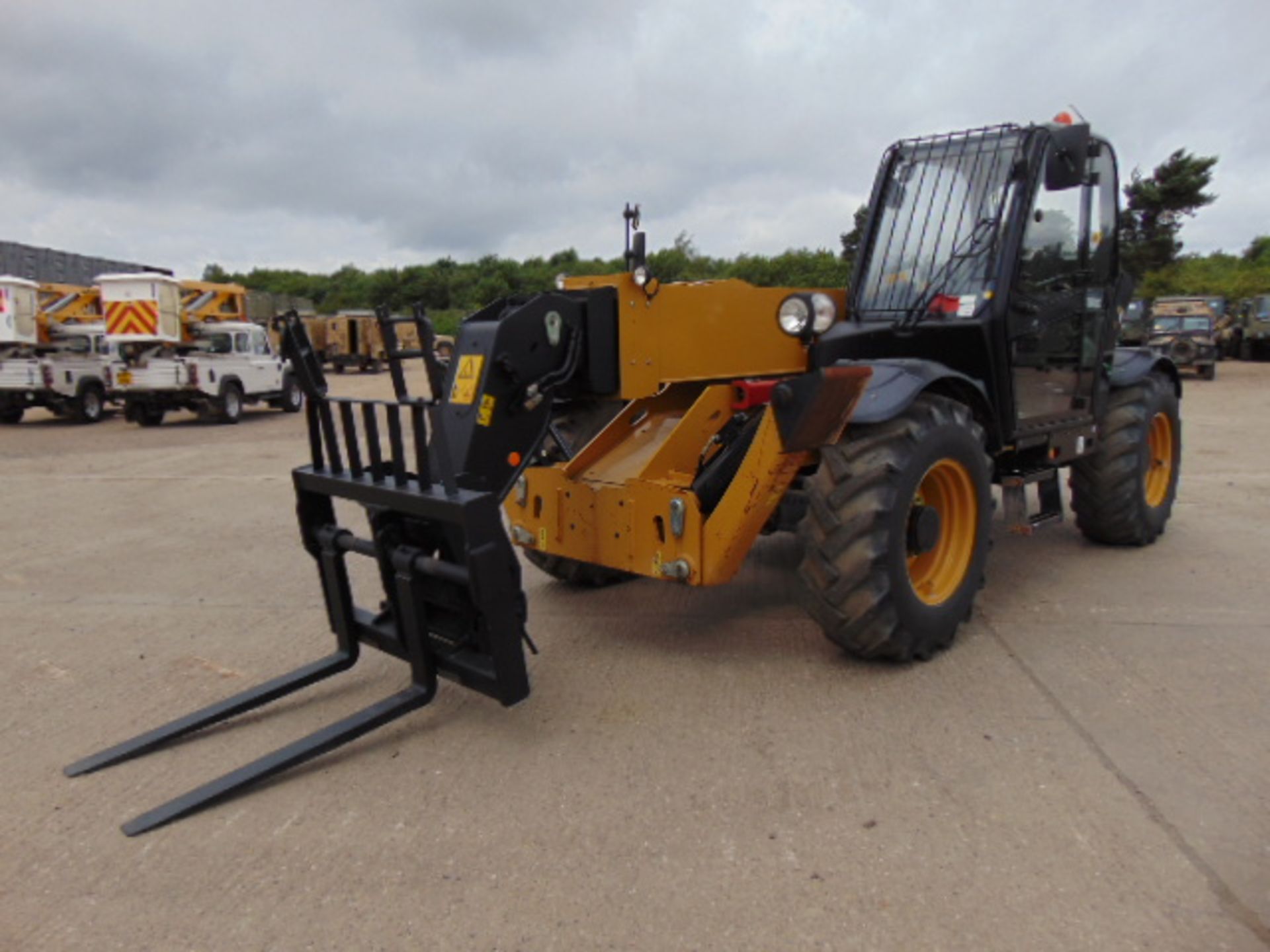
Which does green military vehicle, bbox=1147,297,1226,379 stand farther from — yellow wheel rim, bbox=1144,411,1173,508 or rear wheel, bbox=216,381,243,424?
rear wheel, bbox=216,381,243,424

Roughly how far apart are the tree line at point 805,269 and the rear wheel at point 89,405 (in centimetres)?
776

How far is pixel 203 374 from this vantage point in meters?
16.8

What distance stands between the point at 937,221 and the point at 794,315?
1.27m

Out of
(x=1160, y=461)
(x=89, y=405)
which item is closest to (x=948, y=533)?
(x=1160, y=461)

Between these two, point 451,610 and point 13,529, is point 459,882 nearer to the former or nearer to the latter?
point 451,610

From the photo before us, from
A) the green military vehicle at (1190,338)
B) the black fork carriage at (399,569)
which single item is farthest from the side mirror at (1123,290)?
the green military vehicle at (1190,338)

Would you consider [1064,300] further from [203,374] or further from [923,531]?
[203,374]

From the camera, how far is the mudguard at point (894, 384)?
3.83 metres

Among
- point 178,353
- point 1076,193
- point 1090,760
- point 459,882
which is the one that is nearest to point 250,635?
point 459,882

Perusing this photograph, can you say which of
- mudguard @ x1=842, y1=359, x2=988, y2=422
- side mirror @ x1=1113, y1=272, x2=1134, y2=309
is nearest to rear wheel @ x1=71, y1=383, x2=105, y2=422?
mudguard @ x1=842, y1=359, x2=988, y2=422

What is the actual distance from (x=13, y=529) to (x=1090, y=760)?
7.98 meters

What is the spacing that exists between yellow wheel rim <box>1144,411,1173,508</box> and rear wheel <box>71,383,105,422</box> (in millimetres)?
17922

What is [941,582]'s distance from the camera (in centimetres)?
433

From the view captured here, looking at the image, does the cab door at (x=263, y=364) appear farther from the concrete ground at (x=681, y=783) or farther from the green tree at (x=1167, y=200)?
the green tree at (x=1167, y=200)
